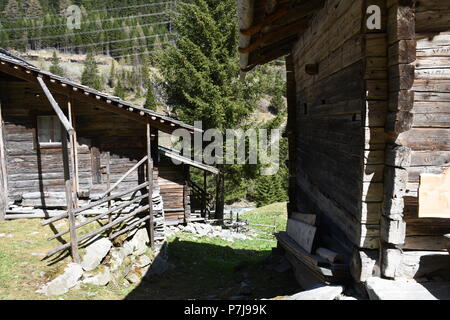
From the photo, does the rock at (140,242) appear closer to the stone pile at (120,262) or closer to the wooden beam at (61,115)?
the stone pile at (120,262)

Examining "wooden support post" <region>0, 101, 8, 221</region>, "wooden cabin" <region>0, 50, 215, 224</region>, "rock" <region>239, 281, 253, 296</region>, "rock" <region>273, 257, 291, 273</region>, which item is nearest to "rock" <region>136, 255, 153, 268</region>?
"wooden cabin" <region>0, 50, 215, 224</region>

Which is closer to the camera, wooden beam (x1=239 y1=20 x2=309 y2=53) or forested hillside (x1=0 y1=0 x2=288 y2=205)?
wooden beam (x1=239 y1=20 x2=309 y2=53)

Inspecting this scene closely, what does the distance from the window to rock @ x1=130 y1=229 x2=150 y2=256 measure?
4.16 metres

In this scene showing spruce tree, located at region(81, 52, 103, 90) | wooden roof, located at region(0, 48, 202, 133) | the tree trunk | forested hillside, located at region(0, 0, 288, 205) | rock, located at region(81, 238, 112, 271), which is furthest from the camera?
spruce tree, located at region(81, 52, 103, 90)

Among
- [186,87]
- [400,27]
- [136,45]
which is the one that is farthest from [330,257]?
[136,45]

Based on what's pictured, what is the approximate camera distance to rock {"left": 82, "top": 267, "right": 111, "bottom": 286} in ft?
27.6

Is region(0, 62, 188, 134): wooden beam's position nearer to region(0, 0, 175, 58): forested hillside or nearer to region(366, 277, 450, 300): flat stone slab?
region(366, 277, 450, 300): flat stone slab

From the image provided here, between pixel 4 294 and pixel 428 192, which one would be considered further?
pixel 4 294

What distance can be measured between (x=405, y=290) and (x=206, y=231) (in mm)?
13118
